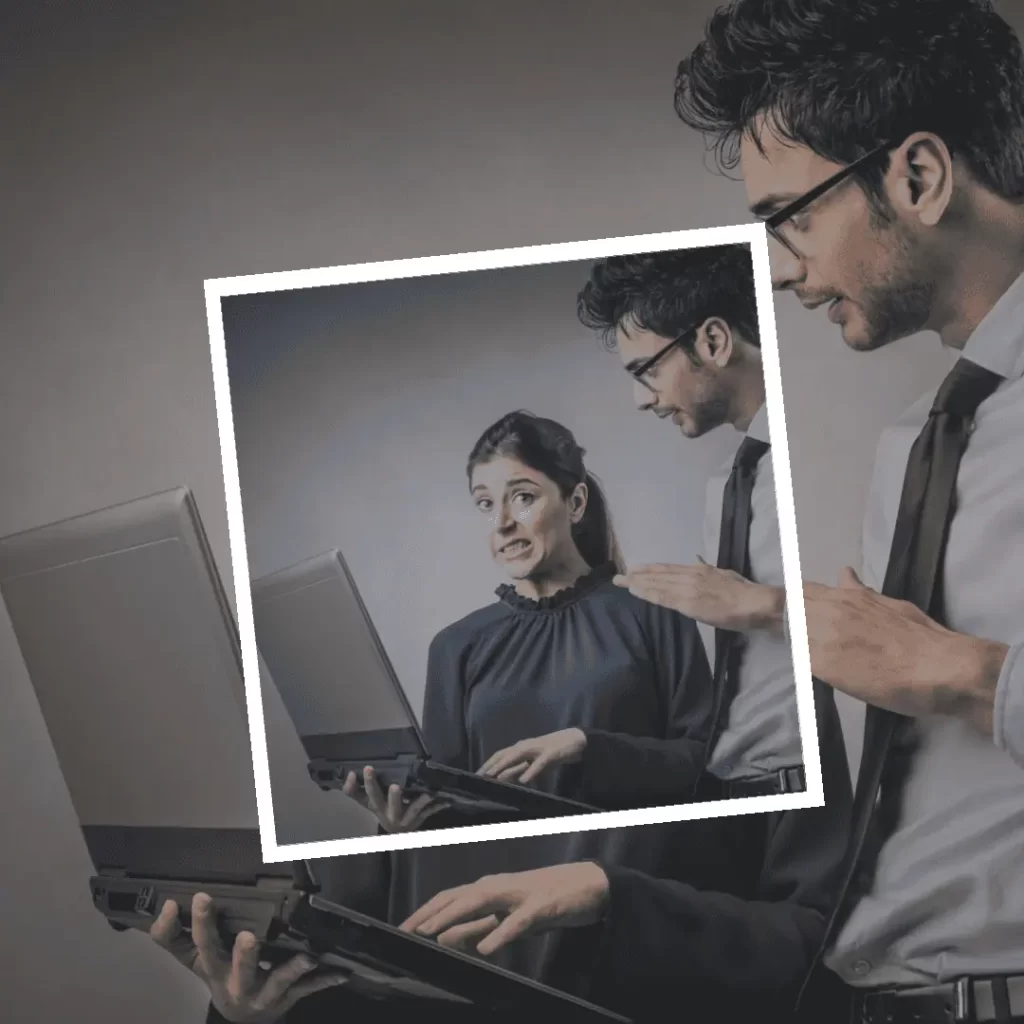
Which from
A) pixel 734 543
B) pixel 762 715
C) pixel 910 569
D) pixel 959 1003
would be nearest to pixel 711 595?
pixel 734 543

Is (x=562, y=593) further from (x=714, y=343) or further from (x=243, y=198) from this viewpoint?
(x=243, y=198)

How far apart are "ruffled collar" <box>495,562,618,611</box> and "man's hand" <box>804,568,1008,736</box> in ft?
1.12

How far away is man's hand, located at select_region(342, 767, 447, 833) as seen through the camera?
6.70 ft

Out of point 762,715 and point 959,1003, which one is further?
point 762,715

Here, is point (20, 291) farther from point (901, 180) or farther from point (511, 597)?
point (901, 180)

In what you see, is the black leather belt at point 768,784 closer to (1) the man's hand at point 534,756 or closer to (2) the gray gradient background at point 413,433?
(1) the man's hand at point 534,756

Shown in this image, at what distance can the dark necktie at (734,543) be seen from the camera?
2.04 metres

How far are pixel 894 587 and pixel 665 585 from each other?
0.37 meters

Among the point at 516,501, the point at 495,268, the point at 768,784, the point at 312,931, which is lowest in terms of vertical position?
the point at 312,931

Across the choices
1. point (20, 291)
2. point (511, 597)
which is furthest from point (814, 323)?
point (20, 291)

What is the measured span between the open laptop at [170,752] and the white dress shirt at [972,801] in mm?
496

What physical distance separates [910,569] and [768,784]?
0.43 m

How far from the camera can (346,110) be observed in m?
2.12

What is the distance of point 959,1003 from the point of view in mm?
1905
